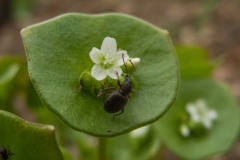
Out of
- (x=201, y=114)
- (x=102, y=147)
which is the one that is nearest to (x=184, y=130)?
(x=201, y=114)

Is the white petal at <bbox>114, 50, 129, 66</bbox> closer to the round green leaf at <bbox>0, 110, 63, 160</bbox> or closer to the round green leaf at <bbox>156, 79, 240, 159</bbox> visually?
the round green leaf at <bbox>0, 110, 63, 160</bbox>

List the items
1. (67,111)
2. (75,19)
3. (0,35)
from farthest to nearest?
(0,35)
(75,19)
(67,111)

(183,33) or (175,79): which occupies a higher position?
(175,79)

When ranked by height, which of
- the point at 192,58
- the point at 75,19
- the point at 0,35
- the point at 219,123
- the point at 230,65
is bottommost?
the point at 0,35

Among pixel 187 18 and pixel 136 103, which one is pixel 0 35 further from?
pixel 136 103

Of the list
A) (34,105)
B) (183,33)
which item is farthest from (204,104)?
(183,33)

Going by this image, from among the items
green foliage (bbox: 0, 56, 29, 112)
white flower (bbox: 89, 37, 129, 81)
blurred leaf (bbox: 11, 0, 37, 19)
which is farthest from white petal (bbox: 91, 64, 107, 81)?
blurred leaf (bbox: 11, 0, 37, 19)

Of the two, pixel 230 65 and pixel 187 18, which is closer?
pixel 230 65
